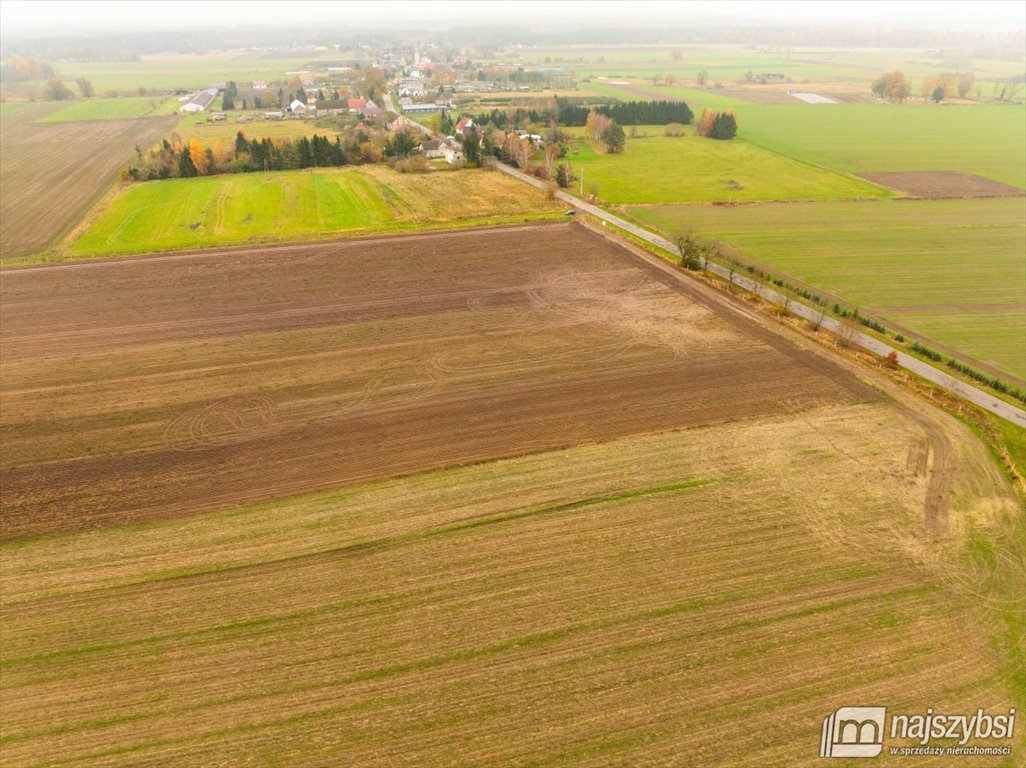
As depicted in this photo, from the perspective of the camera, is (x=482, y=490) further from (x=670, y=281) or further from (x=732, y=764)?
(x=670, y=281)

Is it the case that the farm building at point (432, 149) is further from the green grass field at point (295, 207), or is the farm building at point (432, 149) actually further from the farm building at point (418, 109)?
the farm building at point (418, 109)

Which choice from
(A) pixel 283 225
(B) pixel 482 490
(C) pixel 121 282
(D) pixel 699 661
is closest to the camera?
(D) pixel 699 661

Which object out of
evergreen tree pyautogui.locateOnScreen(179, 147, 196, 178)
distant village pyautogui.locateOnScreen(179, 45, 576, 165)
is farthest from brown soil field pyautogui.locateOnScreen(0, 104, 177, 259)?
distant village pyautogui.locateOnScreen(179, 45, 576, 165)

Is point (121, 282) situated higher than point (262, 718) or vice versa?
point (121, 282)

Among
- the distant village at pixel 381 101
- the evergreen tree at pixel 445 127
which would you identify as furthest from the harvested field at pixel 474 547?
the evergreen tree at pixel 445 127

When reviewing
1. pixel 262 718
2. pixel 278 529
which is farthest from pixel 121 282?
pixel 262 718

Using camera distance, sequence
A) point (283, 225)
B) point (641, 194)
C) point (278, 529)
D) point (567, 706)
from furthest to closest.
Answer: point (641, 194) < point (283, 225) < point (278, 529) < point (567, 706)
